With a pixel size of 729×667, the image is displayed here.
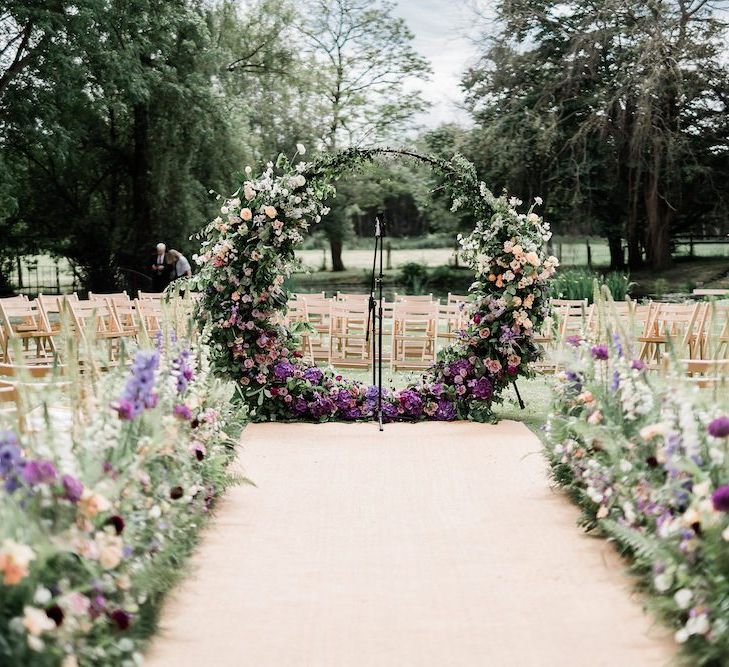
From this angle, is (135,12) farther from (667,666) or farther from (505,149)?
(667,666)

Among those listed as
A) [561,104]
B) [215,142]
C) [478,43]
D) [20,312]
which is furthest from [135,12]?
[20,312]

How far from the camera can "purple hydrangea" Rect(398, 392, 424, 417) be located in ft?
28.5

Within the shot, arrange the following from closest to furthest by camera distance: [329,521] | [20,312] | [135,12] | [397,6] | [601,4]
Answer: [329,521], [20,312], [135,12], [601,4], [397,6]

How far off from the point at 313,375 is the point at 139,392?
4876mm

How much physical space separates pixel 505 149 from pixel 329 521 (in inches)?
747

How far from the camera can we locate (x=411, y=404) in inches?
341

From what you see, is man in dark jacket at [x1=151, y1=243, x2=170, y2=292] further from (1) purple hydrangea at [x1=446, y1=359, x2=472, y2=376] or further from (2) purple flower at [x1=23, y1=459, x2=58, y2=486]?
(2) purple flower at [x1=23, y1=459, x2=58, y2=486]

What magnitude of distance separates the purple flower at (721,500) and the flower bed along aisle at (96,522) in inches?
74.5

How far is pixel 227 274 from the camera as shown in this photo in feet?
27.6

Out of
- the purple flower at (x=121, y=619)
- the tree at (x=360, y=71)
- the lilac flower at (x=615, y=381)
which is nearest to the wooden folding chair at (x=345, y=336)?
the lilac flower at (x=615, y=381)

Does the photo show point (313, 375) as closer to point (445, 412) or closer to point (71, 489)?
point (445, 412)

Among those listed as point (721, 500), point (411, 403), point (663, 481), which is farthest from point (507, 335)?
point (721, 500)

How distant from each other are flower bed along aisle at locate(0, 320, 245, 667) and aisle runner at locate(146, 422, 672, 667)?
27 cm

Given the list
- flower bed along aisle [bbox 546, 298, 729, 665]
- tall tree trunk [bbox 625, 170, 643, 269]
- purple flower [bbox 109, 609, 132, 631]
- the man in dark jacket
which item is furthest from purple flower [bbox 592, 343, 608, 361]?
tall tree trunk [bbox 625, 170, 643, 269]
